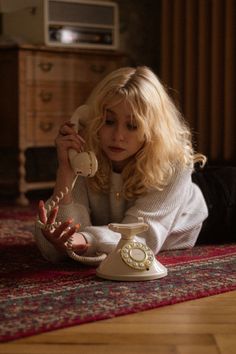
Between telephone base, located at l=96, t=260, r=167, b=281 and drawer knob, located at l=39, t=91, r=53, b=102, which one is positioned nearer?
telephone base, located at l=96, t=260, r=167, b=281

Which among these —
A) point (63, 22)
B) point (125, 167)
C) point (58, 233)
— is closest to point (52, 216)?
point (58, 233)

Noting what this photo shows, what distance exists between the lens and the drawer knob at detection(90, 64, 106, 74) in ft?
9.57

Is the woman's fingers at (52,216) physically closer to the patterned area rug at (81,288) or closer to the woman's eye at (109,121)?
the patterned area rug at (81,288)

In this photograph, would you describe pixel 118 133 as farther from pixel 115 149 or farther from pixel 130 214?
pixel 130 214

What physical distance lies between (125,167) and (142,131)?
12cm

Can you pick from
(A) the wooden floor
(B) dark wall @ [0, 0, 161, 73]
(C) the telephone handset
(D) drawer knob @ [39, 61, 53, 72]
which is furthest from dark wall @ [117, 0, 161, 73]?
(A) the wooden floor

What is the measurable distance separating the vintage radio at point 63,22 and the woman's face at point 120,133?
1.29 m

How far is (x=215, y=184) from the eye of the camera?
77.4 inches

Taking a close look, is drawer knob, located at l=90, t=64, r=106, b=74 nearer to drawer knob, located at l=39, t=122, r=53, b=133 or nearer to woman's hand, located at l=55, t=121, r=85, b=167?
drawer knob, located at l=39, t=122, r=53, b=133

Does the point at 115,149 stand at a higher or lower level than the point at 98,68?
lower

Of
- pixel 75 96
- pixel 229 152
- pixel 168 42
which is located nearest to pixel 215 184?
pixel 229 152

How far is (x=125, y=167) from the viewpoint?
1.64m

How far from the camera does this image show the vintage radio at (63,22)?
2799 mm

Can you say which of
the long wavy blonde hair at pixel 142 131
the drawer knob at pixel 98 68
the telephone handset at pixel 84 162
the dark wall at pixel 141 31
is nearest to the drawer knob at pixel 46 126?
the drawer knob at pixel 98 68
